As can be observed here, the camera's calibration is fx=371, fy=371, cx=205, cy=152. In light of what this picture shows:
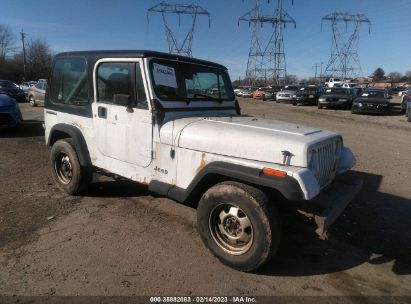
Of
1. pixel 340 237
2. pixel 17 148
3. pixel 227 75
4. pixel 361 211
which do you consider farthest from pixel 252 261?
Answer: pixel 17 148

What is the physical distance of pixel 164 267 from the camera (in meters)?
3.70

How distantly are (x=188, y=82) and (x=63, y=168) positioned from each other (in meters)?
2.48

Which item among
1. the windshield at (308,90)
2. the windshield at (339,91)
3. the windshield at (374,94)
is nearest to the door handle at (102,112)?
the windshield at (374,94)

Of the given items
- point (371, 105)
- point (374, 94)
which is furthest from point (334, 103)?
point (371, 105)

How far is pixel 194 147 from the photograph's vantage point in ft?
13.1

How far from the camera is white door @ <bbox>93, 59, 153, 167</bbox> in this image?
4.41 metres

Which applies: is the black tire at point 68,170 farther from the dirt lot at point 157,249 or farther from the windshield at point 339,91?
the windshield at point 339,91

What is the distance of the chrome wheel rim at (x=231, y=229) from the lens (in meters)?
3.64

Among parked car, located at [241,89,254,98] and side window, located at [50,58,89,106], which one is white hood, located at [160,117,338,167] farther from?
parked car, located at [241,89,254,98]

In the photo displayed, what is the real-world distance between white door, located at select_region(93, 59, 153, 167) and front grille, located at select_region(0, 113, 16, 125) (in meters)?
A: 7.24

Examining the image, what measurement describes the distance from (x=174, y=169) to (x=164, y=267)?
3.53 feet

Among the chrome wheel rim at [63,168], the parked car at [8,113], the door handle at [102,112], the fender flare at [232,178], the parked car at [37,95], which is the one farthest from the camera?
the parked car at [37,95]

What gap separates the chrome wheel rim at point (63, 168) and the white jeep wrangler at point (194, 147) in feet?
0.05

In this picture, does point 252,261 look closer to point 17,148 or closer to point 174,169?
point 174,169
